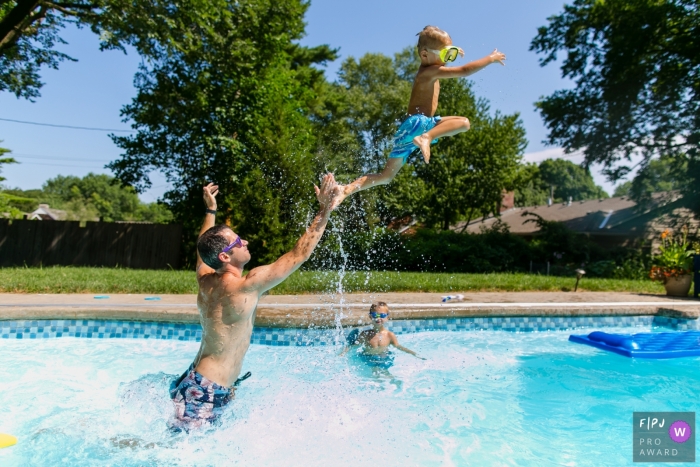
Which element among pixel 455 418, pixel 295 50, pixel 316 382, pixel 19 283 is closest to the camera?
pixel 455 418

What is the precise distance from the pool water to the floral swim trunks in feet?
0.33

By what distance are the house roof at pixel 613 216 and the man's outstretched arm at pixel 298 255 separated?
56.5ft

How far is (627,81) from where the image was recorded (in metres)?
18.7

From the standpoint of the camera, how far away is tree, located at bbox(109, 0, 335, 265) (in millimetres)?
14625

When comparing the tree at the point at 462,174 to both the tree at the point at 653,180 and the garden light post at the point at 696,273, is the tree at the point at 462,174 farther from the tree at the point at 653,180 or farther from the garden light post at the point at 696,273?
the garden light post at the point at 696,273

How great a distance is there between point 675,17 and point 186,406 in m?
19.8

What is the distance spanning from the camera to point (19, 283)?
8922 mm

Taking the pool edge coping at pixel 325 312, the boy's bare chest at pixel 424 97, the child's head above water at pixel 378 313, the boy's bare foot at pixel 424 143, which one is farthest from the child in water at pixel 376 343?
the boy's bare chest at pixel 424 97

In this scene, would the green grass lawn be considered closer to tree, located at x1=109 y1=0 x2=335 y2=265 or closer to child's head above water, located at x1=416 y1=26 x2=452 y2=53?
tree, located at x1=109 y1=0 x2=335 y2=265

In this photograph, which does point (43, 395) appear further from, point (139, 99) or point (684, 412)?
point (139, 99)

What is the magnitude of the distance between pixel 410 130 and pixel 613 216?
2357 centimetres

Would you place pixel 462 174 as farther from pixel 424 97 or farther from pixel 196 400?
pixel 196 400

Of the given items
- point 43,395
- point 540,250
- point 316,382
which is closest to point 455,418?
point 316,382

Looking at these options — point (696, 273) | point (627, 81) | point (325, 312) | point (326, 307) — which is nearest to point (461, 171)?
point (627, 81)
